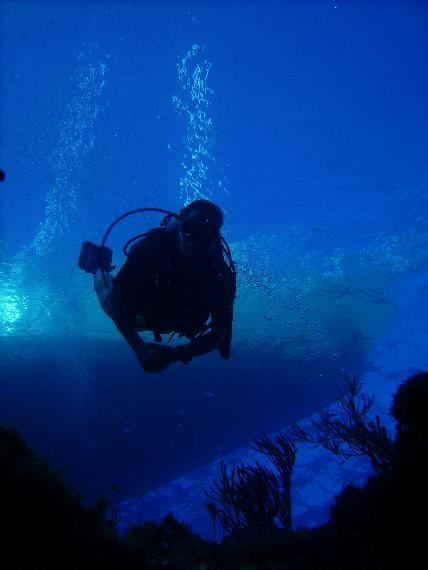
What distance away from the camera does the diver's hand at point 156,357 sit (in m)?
3.13

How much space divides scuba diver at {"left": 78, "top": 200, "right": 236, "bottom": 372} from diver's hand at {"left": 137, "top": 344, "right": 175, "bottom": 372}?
0.03ft

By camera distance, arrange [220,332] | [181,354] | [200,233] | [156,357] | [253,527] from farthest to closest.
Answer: [253,527] → [220,332] → [200,233] → [181,354] → [156,357]

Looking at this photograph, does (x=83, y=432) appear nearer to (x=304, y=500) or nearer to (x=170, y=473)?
(x=170, y=473)

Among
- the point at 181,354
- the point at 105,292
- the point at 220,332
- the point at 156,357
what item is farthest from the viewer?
the point at 105,292

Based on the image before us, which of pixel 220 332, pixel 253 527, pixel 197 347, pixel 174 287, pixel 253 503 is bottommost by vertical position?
pixel 253 527

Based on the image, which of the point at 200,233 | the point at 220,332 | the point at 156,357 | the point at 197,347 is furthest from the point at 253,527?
the point at 200,233

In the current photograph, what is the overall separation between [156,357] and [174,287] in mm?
758

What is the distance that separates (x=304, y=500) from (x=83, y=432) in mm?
22349

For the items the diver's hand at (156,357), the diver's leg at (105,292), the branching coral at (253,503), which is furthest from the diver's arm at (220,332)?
the branching coral at (253,503)

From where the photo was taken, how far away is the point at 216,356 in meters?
23.1

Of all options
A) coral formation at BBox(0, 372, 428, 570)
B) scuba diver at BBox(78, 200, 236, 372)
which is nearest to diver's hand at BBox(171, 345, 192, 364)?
scuba diver at BBox(78, 200, 236, 372)

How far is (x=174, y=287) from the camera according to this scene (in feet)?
11.4

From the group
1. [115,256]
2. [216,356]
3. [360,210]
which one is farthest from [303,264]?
[115,256]

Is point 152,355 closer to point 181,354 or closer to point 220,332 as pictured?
point 181,354
